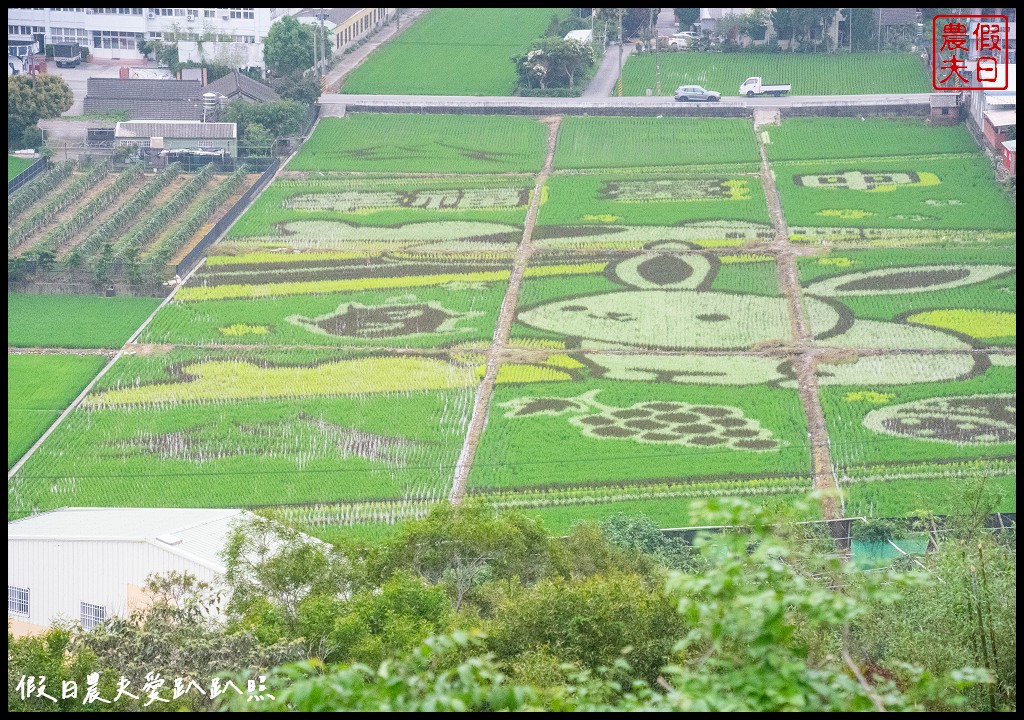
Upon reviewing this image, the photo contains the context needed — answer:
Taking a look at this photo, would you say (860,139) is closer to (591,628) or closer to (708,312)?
(708,312)

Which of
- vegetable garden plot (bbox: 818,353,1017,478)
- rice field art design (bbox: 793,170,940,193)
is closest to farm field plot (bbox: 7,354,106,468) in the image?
vegetable garden plot (bbox: 818,353,1017,478)

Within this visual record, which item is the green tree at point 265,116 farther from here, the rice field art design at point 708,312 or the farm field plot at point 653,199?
the rice field art design at point 708,312

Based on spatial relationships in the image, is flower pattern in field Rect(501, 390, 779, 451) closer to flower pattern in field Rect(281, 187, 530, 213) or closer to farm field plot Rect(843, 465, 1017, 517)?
farm field plot Rect(843, 465, 1017, 517)

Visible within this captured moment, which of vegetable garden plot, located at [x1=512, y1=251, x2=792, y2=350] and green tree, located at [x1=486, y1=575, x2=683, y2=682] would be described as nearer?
green tree, located at [x1=486, y1=575, x2=683, y2=682]

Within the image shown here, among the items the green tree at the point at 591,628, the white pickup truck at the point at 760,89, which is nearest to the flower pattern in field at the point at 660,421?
the green tree at the point at 591,628

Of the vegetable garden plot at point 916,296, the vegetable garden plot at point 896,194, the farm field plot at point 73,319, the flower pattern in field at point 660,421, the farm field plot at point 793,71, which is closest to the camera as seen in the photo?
the flower pattern in field at point 660,421

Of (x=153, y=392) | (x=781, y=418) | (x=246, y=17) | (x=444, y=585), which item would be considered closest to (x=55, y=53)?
(x=246, y=17)

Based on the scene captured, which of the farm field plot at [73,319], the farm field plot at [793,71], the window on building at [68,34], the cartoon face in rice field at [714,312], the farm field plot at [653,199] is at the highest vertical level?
the window on building at [68,34]

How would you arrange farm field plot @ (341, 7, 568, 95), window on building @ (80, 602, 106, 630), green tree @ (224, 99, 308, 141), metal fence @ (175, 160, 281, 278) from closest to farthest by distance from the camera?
window on building @ (80, 602, 106, 630)
metal fence @ (175, 160, 281, 278)
green tree @ (224, 99, 308, 141)
farm field plot @ (341, 7, 568, 95)
